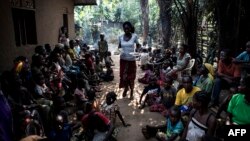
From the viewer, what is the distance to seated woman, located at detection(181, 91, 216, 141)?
11.3 feet

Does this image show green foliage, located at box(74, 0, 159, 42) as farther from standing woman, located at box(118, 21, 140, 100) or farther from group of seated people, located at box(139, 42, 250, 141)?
group of seated people, located at box(139, 42, 250, 141)

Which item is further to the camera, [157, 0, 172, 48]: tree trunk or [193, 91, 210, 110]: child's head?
[157, 0, 172, 48]: tree trunk

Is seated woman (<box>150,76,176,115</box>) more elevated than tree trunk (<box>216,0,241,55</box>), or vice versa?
tree trunk (<box>216,0,241,55</box>)

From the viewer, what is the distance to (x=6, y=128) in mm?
2902

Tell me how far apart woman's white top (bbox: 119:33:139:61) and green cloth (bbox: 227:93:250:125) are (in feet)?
11.2

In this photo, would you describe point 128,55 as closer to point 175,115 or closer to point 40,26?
point 175,115

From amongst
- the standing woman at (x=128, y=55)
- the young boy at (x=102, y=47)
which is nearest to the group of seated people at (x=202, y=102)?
the standing woman at (x=128, y=55)

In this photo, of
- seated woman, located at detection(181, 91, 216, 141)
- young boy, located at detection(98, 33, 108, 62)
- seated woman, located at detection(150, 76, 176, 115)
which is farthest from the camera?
young boy, located at detection(98, 33, 108, 62)

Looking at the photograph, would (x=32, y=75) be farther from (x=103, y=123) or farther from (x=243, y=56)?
(x=243, y=56)

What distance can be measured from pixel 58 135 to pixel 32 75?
1.77m

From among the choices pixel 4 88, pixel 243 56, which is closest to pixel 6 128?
pixel 4 88

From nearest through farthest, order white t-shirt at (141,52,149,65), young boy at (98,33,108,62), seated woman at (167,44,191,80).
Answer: seated woman at (167,44,191,80)
young boy at (98,33,108,62)
white t-shirt at (141,52,149,65)

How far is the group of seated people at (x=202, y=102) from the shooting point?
3500 mm

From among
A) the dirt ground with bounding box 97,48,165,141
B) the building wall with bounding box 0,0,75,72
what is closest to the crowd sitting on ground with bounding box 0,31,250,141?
the dirt ground with bounding box 97,48,165,141
